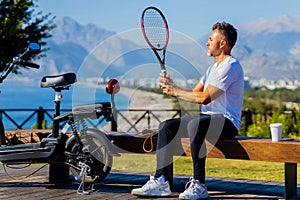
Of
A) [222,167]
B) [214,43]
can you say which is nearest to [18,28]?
[222,167]

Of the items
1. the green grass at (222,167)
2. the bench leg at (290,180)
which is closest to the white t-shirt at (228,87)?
the bench leg at (290,180)

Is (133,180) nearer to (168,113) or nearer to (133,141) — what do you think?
(133,141)

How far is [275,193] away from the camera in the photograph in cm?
492

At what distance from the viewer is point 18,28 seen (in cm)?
1392

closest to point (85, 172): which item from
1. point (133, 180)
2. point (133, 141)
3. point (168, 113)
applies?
point (133, 141)

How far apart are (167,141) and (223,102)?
20.4 inches

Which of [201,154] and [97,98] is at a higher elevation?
[97,98]

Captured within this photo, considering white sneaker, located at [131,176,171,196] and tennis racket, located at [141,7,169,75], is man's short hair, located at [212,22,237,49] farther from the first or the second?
white sneaker, located at [131,176,171,196]

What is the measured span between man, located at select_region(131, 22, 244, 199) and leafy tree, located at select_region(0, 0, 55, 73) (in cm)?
971

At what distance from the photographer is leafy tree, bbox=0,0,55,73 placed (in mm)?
13797

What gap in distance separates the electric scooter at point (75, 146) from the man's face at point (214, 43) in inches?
32.0

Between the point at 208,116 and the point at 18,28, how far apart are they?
10154 mm

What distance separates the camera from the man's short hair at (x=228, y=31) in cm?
466

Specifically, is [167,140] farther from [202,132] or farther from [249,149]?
[249,149]
